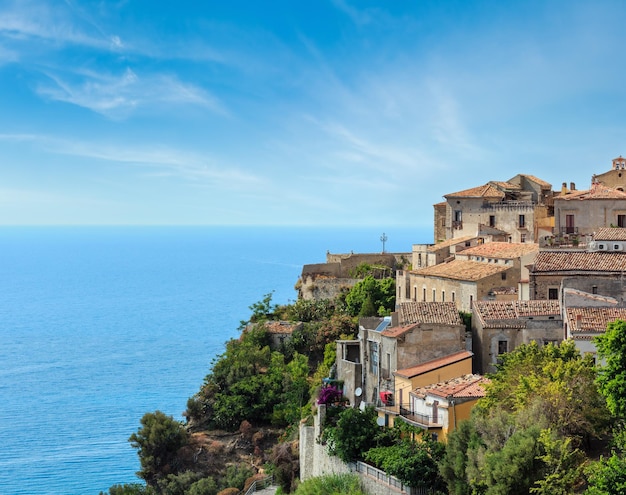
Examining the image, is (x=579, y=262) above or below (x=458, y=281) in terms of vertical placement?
above

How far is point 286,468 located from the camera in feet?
113

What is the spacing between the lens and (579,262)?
3259 centimetres

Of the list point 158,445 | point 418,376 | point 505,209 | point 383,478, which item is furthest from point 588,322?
point 505,209

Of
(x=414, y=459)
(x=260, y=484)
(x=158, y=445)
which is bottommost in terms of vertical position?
(x=260, y=484)

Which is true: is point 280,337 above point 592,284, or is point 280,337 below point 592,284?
below

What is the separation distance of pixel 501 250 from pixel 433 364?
46.4ft

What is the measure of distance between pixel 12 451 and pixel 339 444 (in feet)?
103

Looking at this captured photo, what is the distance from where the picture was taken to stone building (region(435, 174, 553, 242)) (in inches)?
1951

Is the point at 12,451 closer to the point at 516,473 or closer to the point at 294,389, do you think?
the point at 294,389

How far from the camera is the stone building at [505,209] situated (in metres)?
49.6

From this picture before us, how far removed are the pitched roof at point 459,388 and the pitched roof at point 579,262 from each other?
22.9ft

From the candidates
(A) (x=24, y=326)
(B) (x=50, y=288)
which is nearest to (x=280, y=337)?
(A) (x=24, y=326)

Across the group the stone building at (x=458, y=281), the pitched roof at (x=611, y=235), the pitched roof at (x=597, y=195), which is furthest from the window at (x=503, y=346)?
the pitched roof at (x=597, y=195)

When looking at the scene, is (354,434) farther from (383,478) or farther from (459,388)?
(459,388)
